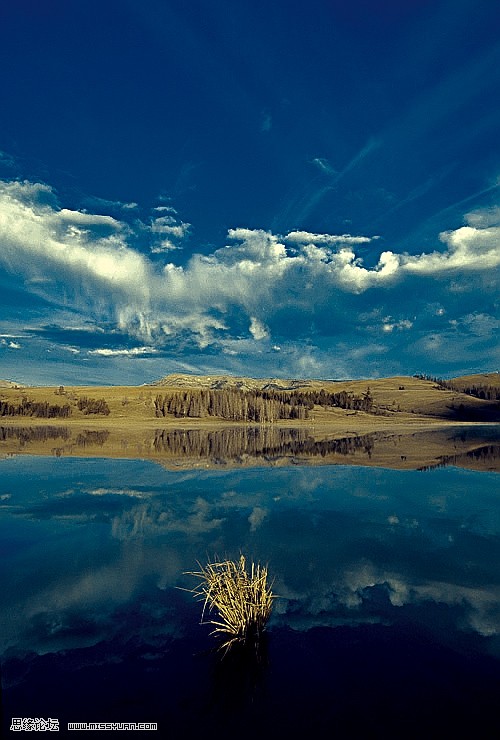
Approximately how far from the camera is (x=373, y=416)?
5271 inches

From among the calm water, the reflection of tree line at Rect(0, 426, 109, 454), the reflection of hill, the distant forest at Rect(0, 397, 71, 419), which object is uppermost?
the distant forest at Rect(0, 397, 71, 419)

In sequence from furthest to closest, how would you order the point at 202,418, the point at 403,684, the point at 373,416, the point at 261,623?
the point at 373,416, the point at 202,418, the point at 261,623, the point at 403,684

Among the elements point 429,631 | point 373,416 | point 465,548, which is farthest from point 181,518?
point 373,416

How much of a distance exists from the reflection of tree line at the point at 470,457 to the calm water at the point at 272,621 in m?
17.6

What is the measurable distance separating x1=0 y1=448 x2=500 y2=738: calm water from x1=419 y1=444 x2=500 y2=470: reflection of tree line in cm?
1760

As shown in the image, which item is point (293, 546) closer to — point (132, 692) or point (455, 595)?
point (455, 595)

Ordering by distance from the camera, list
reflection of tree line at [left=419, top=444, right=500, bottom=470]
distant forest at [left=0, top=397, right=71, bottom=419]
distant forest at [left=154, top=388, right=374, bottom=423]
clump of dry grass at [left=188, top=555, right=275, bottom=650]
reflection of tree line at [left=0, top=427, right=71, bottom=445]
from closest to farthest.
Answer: clump of dry grass at [left=188, top=555, right=275, bottom=650] < reflection of tree line at [left=419, top=444, right=500, bottom=470] < reflection of tree line at [left=0, top=427, right=71, bottom=445] < distant forest at [left=0, top=397, right=71, bottom=419] < distant forest at [left=154, top=388, right=374, bottom=423]

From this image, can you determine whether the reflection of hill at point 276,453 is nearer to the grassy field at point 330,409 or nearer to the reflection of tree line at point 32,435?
the reflection of tree line at point 32,435

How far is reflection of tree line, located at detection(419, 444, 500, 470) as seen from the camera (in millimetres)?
42656

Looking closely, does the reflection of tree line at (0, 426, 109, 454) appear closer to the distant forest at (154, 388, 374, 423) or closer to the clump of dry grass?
the clump of dry grass

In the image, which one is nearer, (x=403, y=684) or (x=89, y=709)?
(x=89, y=709)

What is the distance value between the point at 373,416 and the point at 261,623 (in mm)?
127797

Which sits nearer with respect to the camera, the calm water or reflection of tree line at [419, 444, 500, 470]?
the calm water

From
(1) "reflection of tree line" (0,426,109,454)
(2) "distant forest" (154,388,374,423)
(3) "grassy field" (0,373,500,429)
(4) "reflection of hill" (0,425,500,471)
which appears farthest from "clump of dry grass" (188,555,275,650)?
(2) "distant forest" (154,388,374,423)
